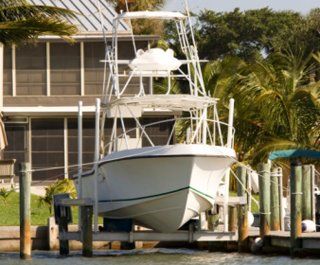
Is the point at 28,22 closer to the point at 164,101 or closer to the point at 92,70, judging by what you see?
the point at 164,101

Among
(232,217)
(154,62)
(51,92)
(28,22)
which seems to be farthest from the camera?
(51,92)

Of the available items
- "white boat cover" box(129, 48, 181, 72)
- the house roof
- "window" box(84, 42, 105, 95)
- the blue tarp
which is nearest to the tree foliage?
the house roof

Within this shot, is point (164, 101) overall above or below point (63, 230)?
above

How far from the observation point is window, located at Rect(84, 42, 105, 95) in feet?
157

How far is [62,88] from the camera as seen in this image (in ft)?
157

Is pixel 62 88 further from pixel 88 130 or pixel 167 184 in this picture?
pixel 167 184

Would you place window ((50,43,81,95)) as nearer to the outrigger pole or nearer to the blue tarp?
the blue tarp

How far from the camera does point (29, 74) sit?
47.7 m

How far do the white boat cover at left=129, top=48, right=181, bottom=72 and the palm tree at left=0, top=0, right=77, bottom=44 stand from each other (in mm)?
2208

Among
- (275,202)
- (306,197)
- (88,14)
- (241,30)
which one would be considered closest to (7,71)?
(88,14)

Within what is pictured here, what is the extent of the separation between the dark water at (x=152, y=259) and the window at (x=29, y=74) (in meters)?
17.8

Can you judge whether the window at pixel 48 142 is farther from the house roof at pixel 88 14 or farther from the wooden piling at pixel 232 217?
the wooden piling at pixel 232 217

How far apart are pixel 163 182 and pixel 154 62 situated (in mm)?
2842

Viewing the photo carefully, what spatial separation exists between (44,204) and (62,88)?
1119 cm
